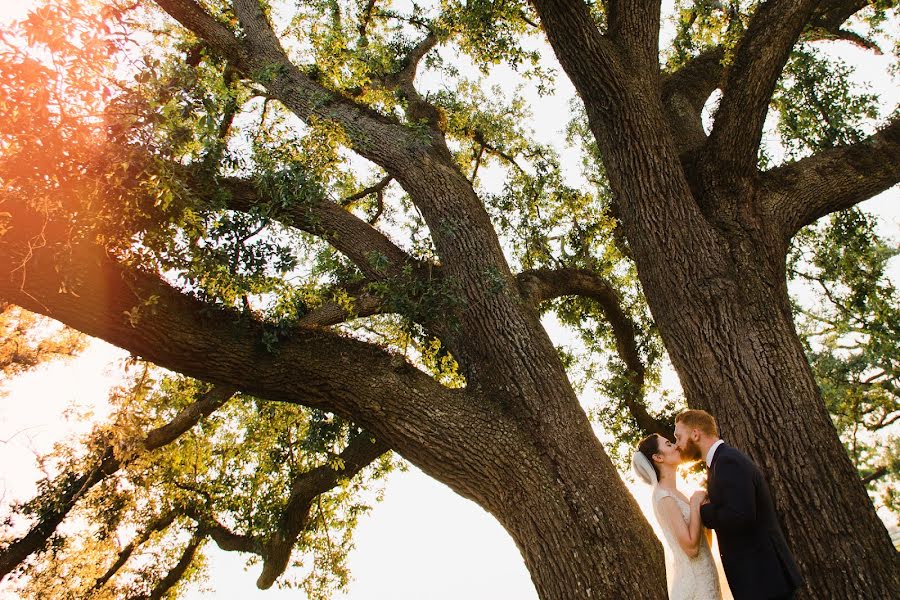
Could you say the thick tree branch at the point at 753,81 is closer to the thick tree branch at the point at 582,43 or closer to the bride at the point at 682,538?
the thick tree branch at the point at 582,43

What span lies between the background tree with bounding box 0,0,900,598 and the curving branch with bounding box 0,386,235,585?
1.24 m

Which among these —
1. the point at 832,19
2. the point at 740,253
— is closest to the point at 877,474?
the point at 832,19

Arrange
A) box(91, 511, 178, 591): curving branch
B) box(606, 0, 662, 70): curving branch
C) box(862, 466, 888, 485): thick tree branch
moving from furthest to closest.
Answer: box(862, 466, 888, 485): thick tree branch → box(91, 511, 178, 591): curving branch → box(606, 0, 662, 70): curving branch

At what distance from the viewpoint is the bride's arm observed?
3.36 metres

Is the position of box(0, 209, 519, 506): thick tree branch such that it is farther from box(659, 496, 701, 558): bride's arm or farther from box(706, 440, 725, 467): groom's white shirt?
box(706, 440, 725, 467): groom's white shirt

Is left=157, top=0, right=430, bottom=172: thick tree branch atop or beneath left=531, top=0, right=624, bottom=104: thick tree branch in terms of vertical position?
atop

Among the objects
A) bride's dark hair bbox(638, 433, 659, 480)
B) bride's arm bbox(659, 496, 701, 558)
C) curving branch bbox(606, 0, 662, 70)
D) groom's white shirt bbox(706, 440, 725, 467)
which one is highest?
curving branch bbox(606, 0, 662, 70)

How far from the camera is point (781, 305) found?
461 cm

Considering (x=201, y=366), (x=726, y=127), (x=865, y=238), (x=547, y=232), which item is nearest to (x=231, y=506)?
(x=201, y=366)

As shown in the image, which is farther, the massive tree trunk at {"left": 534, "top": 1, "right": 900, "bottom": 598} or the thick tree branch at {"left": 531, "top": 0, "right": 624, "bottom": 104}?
the thick tree branch at {"left": 531, "top": 0, "right": 624, "bottom": 104}

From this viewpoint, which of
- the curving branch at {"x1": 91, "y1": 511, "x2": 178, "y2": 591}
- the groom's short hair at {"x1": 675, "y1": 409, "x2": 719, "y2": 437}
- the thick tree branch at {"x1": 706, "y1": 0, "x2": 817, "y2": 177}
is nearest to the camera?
the groom's short hair at {"x1": 675, "y1": 409, "x2": 719, "y2": 437}

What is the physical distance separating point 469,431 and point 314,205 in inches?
111

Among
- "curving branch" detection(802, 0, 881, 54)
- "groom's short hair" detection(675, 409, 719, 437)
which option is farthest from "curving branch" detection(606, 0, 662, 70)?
"groom's short hair" detection(675, 409, 719, 437)

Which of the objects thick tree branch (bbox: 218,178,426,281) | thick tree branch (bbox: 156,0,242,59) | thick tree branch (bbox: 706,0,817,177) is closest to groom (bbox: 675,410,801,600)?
thick tree branch (bbox: 706,0,817,177)
